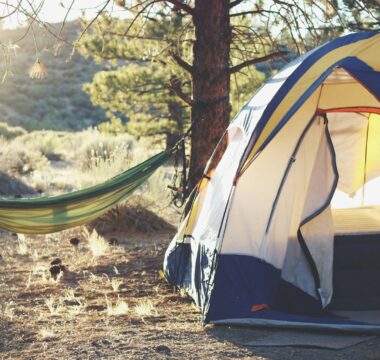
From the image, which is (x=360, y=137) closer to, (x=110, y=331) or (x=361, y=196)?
(x=361, y=196)

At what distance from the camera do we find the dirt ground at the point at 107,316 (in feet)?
15.2

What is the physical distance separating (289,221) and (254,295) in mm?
600

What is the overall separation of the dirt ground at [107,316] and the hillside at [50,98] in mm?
25951

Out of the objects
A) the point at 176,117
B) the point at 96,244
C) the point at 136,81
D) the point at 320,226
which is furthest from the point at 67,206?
the point at 176,117

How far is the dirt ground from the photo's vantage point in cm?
463

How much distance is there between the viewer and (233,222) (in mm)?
5496

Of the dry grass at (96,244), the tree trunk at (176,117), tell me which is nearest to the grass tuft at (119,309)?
the dry grass at (96,244)

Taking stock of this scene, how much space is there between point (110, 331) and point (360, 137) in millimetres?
3352

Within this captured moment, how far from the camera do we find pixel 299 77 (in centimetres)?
543

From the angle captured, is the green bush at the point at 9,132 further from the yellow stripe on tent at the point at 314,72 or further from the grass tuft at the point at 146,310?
the yellow stripe on tent at the point at 314,72

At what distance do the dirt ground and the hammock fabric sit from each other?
0.61 metres

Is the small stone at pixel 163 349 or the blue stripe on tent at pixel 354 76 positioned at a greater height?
the blue stripe on tent at pixel 354 76

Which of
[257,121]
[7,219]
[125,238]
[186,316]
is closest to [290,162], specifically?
[257,121]

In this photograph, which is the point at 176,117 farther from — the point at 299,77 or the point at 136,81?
the point at 299,77
